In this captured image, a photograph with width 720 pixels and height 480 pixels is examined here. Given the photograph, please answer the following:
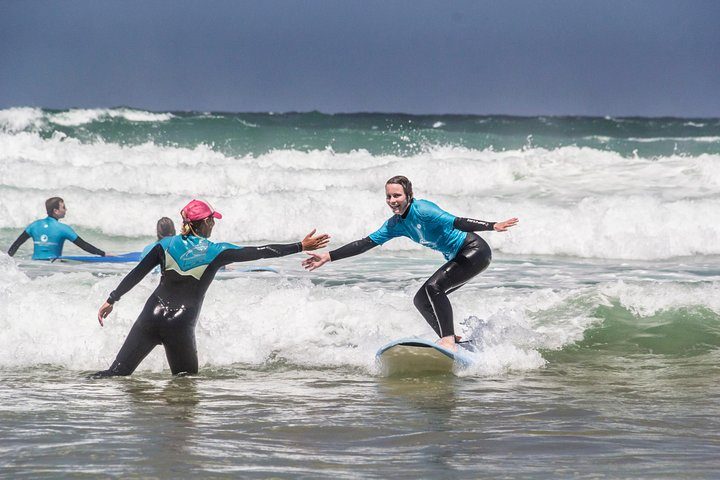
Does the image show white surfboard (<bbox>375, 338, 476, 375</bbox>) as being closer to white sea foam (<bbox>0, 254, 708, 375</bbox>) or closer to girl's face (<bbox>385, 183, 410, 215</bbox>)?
white sea foam (<bbox>0, 254, 708, 375</bbox>)

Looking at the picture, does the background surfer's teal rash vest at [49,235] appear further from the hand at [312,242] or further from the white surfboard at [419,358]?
the hand at [312,242]

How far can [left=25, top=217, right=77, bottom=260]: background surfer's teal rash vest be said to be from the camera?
44.8ft

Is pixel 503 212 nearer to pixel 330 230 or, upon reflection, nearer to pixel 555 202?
pixel 555 202

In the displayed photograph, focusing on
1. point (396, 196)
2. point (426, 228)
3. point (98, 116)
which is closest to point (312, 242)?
point (396, 196)

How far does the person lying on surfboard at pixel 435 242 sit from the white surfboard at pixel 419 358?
12 cm

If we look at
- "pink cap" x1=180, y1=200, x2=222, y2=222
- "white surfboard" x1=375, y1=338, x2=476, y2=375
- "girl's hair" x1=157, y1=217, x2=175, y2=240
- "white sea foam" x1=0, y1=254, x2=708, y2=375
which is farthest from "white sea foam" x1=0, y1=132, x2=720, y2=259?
"pink cap" x1=180, y1=200, x2=222, y2=222

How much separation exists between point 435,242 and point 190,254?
7.41ft

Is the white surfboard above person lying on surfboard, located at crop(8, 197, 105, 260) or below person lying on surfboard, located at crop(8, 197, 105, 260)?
below

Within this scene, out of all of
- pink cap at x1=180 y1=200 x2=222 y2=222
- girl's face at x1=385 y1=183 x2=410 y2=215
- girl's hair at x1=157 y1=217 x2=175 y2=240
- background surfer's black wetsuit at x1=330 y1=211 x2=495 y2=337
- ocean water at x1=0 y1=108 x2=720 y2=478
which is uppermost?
girl's face at x1=385 y1=183 x2=410 y2=215

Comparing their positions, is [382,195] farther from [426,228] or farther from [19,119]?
[19,119]

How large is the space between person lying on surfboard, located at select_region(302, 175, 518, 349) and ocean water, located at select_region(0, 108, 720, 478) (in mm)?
604

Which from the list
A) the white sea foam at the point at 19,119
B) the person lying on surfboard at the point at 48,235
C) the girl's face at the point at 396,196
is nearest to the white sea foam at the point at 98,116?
the white sea foam at the point at 19,119

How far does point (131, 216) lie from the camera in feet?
69.5

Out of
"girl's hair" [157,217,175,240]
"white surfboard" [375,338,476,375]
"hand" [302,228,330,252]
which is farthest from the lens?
"girl's hair" [157,217,175,240]
